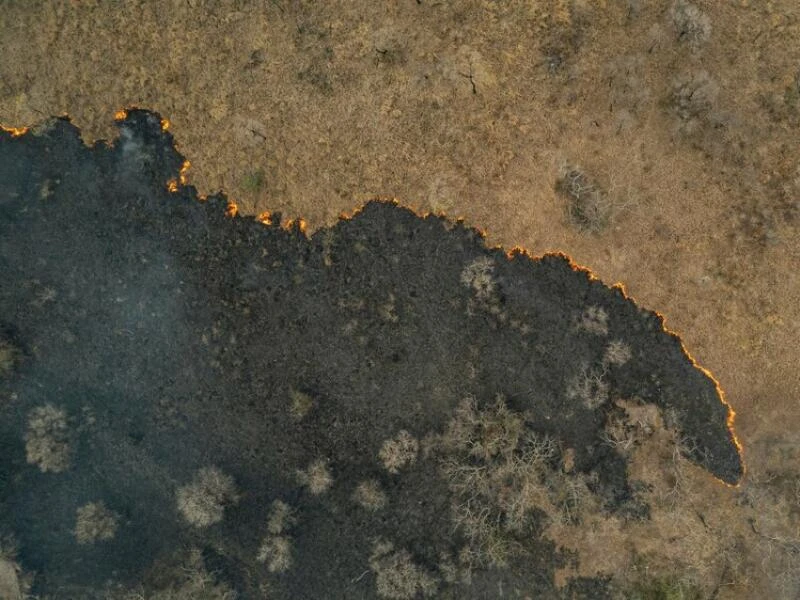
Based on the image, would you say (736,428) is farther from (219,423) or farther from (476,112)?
(219,423)

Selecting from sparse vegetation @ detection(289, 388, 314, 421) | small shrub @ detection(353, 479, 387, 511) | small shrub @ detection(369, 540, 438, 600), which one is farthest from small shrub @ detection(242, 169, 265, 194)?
small shrub @ detection(369, 540, 438, 600)

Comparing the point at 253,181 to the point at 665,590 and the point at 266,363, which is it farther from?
Answer: the point at 665,590

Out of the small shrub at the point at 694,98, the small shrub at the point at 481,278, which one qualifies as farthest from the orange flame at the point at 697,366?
the small shrub at the point at 694,98

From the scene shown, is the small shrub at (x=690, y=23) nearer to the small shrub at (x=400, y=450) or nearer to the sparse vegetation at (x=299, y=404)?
the small shrub at (x=400, y=450)

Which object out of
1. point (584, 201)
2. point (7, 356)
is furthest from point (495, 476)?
point (7, 356)

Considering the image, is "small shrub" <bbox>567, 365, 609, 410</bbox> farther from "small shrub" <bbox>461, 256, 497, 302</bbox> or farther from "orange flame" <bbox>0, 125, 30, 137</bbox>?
"orange flame" <bbox>0, 125, 30, 137</bbox>

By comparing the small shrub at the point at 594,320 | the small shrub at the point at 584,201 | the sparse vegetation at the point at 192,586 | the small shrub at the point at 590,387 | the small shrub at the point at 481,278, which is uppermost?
the small shrub at the point at 584,201
